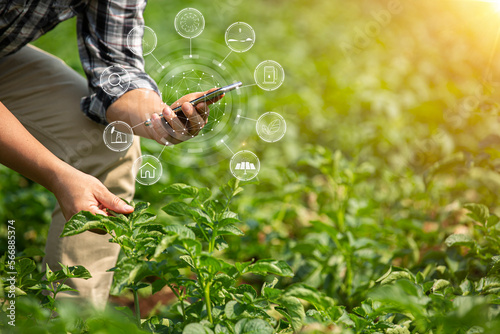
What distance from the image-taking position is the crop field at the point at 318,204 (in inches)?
40.3

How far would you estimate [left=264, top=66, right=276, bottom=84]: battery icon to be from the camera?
5.77 feet

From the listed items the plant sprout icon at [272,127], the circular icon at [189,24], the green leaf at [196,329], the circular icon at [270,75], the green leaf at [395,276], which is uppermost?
the circular icon at [189,24]

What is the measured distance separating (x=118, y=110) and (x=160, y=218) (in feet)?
2.59

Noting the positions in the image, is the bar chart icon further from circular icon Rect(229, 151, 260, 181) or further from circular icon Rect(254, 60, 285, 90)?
Answer: circular icon Rect(254, 60, 285, 90)

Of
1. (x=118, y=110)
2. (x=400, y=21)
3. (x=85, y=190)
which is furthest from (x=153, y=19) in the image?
(x=85, y=190)

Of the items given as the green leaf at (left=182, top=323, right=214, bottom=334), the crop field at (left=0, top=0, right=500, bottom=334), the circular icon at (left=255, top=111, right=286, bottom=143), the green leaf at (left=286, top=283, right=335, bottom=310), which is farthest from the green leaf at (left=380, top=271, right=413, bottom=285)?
the circular icon at (left=255, top=111, right=286, bottom=143)

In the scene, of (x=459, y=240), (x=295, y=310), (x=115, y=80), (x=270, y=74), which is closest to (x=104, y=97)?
(x=115, y=80)

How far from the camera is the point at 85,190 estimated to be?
1.17 meters

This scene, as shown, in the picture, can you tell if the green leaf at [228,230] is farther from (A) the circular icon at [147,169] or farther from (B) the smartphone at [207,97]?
(A) the circular icon at [147,169]

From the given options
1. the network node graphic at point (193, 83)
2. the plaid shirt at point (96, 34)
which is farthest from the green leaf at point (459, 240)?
the plaid shirt at point (96, 34)

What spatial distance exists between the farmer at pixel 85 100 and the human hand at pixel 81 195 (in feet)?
0.90

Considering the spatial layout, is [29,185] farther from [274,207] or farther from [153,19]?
[153,19]

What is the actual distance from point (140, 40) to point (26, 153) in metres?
0.65

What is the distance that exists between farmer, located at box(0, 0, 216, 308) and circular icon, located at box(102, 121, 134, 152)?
26 millimetres
